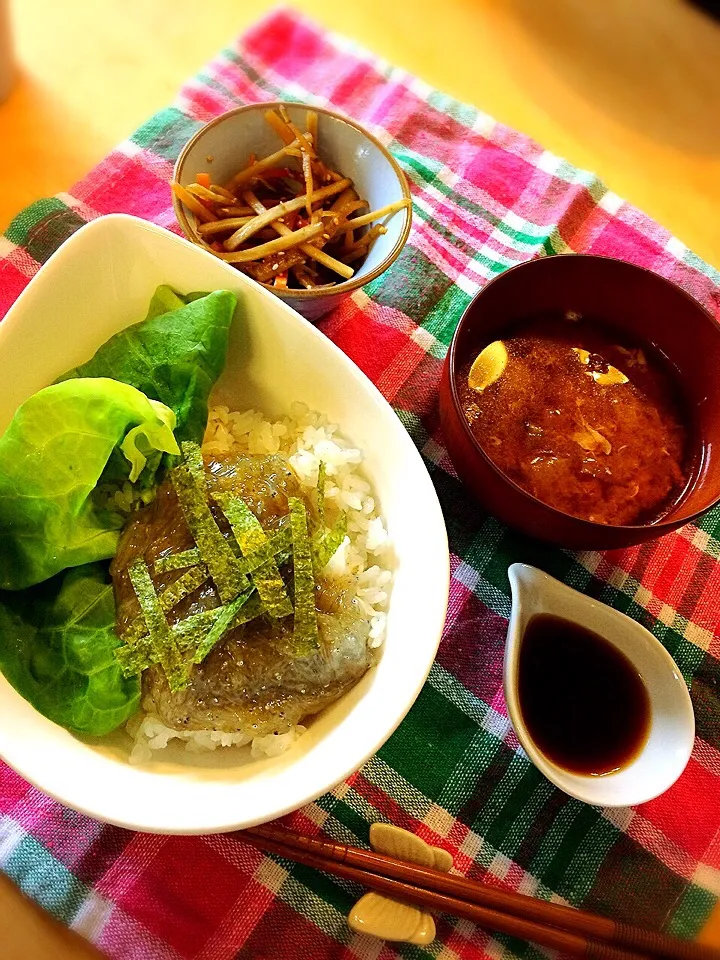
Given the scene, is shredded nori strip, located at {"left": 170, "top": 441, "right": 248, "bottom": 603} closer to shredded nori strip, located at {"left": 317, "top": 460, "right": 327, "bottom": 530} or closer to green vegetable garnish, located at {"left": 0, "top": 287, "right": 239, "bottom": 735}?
green vegetable garnish, located at {"left": 0, "top": 287, "right": 239, "bottom": 735}

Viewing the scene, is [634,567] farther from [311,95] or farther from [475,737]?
[311,95]

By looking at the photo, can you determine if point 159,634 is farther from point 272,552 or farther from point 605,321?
point 605,321

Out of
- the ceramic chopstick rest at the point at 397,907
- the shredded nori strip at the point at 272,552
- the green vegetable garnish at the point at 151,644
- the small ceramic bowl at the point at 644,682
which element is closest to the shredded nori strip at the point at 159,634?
the green vegetable garnish at the point at 151,644

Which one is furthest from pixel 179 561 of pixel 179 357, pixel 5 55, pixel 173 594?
pixel 5 55

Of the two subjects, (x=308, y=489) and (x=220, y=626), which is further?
(x=308, y=489)

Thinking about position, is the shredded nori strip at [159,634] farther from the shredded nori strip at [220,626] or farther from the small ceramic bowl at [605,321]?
the small ceramic bowl at [605,321]
